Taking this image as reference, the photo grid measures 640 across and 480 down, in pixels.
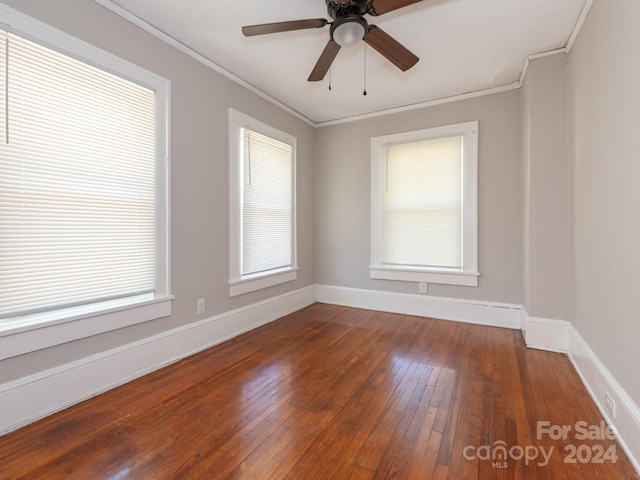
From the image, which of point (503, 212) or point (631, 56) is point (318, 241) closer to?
point (503, 212)

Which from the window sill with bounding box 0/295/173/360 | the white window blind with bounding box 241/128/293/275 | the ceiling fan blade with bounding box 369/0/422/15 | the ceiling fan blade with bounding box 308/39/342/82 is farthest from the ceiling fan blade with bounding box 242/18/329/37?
the window sill with bounding box 0/295/173/360

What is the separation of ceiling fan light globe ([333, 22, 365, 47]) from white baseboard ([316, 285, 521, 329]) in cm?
294

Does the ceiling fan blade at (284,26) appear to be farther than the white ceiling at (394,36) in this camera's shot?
No

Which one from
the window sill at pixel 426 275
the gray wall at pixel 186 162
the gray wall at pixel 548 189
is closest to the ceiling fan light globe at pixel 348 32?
the gray wall at pixel 186 162

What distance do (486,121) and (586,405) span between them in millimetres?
2840

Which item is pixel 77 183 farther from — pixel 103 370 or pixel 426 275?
pixel 426 275

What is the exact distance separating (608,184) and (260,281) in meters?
3.01

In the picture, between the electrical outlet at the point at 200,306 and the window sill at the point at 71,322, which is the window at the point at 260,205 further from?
the window sill at the point at 71,322

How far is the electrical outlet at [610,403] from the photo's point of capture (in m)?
1.65

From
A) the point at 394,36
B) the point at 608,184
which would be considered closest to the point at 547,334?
the point at 608,184

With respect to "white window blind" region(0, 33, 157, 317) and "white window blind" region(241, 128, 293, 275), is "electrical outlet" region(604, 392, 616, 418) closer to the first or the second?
"white window blind" region(241, 128, 293, 275)

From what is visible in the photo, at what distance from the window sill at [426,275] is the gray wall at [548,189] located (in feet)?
2.44

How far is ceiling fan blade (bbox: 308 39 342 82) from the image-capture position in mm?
2006

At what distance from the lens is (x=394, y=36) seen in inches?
96.5
